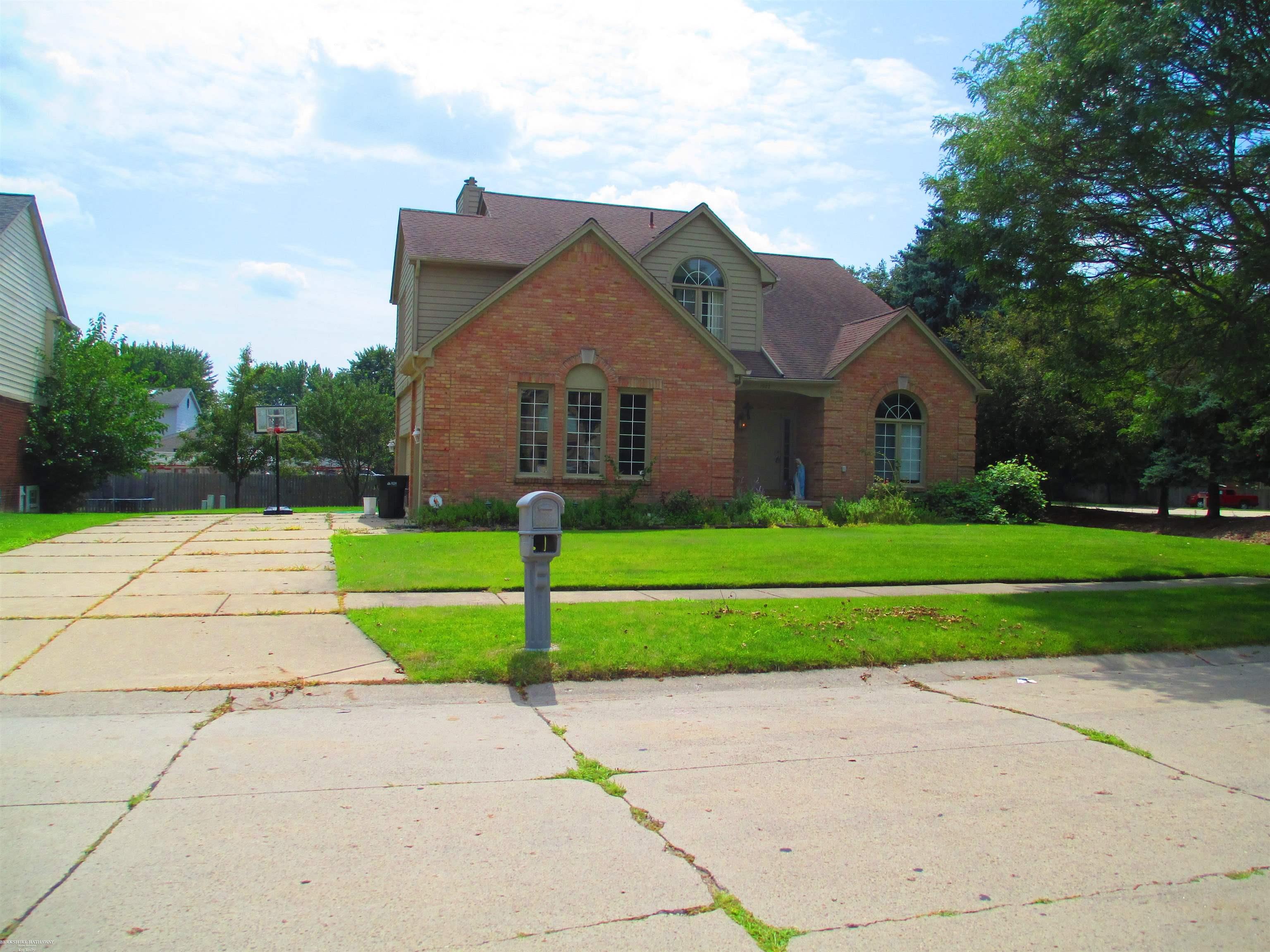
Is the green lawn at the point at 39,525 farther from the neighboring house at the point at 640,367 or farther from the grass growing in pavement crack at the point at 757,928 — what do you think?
the grass growing in pavement crack at the point at 757,928

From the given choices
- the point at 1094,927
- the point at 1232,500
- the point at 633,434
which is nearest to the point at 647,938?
the point at 1094,927

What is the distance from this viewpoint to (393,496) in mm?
21547

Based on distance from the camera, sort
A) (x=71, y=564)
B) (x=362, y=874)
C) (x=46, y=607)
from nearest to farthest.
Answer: (x=362, y=874)
(x=46, y=607)
(x=71, y=564)

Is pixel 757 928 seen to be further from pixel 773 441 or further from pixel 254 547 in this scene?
pixel 773 441

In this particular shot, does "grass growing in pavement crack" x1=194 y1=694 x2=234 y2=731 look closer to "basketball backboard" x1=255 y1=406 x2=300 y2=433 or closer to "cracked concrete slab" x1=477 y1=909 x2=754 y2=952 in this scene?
"cracked concrete slab" x1=477 y1=909 x2=754 y2=952

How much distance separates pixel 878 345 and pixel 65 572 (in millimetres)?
18771

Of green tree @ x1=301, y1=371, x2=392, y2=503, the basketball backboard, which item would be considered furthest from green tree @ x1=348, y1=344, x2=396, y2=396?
the basketball backboard

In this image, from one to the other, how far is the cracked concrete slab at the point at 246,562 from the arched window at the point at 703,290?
1283cm

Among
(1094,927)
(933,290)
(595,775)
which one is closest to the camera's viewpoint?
(1094,927)

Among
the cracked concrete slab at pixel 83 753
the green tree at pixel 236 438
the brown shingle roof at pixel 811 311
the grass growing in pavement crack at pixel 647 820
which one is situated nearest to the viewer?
the grass growing in pavement crack at pixel 647 820

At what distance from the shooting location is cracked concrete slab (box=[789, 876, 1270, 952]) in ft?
11.2

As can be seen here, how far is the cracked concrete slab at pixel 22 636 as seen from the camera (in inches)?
292

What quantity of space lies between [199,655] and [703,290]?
59.6ft

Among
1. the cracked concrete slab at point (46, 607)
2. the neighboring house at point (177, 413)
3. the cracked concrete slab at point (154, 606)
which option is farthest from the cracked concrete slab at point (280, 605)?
the neighboring house at point (177, 413)
